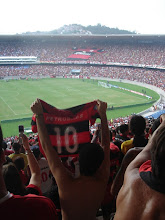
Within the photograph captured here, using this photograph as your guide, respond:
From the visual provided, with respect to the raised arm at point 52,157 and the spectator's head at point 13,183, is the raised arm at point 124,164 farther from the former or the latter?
the spectator's head at point 13,183

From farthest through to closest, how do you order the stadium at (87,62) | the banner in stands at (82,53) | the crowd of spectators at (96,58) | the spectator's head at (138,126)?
the banner in stands at (82,53) < the crowd of spectators at (96,58) < the stadium at (87,62) < the spectator's head at (138,126)

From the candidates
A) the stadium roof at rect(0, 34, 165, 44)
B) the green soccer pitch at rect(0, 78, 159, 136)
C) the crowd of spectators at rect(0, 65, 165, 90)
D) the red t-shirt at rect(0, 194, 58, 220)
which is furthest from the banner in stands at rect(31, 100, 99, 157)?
the stadium roof at rect(0, 34, 165, 44)

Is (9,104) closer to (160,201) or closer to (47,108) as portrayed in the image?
(47,108)

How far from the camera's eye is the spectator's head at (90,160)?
2.59 metres

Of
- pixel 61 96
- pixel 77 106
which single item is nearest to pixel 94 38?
pixel 61 96

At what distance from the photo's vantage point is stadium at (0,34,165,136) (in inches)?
1720

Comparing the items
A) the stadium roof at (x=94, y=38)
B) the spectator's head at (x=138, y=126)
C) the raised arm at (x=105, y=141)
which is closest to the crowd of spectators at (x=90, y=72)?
the stadium roof at (x=94, y=38)

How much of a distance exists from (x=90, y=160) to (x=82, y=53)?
67.5 metres

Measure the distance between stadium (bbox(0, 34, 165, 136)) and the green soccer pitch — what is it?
6.8 inches

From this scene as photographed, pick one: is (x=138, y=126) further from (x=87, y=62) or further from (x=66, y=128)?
(x=87, y=62)

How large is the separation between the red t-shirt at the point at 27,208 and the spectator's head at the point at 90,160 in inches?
31.2

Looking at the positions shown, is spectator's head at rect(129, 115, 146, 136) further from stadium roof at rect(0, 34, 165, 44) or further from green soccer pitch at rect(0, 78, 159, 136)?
stadium roof at rect(0, 34, 165, 44)

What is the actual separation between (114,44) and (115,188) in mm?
68320

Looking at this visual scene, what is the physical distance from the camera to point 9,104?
3238cm
